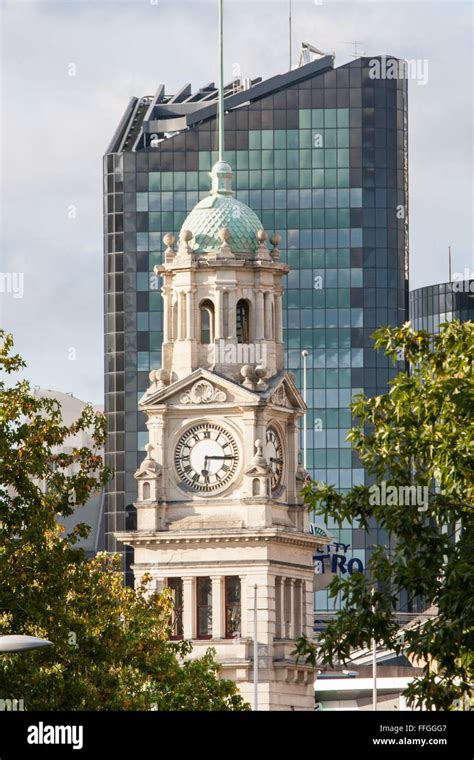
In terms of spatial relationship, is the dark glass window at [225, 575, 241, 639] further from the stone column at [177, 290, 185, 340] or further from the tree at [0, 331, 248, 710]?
the tree at [0, 331, 248, 710]

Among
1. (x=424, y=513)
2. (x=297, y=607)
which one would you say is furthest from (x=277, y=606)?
(x=424, y=513)

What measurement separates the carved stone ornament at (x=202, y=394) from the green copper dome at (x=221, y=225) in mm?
6994

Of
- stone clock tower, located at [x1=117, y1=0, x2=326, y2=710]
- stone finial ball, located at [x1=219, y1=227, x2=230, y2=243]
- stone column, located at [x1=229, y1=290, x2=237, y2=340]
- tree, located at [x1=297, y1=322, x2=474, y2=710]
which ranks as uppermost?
stone finial ball, located at [x1=219, y1=227, x2=230, y2=243]

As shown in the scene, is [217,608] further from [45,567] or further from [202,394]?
[45,567]

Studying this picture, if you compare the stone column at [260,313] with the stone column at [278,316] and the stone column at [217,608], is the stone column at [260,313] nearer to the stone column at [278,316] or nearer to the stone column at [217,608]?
Result: the stone column at [278,316]

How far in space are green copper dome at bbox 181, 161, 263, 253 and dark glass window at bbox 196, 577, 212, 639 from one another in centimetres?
1533

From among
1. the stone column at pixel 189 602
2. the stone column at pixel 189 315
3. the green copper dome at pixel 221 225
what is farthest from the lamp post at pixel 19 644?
the green copper dome at pixel 221 225

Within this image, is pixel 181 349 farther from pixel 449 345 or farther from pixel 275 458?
pixel 449 345

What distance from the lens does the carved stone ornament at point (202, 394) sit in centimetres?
13788

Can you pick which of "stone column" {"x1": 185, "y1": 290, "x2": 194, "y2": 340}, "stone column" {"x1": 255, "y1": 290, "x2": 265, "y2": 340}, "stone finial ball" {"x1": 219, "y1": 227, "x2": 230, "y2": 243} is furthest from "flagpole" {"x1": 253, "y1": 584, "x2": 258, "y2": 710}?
"stone finial ball" {"x1": 219, "y1": 227, "x2": 230, "y2": 243}

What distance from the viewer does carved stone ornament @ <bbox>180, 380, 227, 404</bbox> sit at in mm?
137875

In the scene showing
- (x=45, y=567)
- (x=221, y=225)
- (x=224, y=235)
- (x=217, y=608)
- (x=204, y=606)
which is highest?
(x=221, y=225)

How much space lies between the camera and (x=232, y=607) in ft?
454

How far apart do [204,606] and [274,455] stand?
757cm
